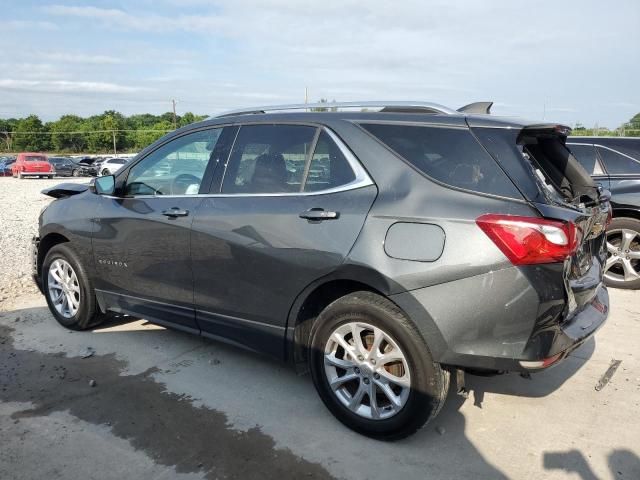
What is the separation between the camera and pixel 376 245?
114 inches

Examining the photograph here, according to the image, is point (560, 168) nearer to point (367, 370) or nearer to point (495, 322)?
point (495, 322)

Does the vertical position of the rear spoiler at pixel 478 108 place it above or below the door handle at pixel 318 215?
above

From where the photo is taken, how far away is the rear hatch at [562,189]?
107 inches

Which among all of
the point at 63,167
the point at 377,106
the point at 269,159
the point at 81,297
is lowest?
the point at 81,297

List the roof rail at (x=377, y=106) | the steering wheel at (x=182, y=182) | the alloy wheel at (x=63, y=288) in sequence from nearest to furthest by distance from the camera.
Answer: the roof rail at (x=377, y=106)
the steering wheel at (x=182, y=182)
the alloy wheel at (x=63, y=288)

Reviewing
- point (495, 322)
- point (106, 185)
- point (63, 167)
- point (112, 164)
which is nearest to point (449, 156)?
point (495, 322)

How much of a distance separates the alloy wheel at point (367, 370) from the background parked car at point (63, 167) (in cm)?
3764

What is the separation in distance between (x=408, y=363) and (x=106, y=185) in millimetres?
2943

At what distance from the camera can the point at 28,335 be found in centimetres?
486

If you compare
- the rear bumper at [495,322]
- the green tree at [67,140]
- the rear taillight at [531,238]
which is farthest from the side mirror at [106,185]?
the green tree at [67,140]

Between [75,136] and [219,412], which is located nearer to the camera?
[219,412]

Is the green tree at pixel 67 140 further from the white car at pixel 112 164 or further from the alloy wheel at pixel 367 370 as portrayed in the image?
the alloy wheel at pixel 367 370

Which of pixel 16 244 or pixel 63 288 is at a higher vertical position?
pixel 63 288

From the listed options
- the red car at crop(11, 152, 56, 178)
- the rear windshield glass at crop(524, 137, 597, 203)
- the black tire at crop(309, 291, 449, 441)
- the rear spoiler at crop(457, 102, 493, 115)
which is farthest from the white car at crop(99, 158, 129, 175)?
the rear windshield glass at crop(524, 137, 597, 203)
